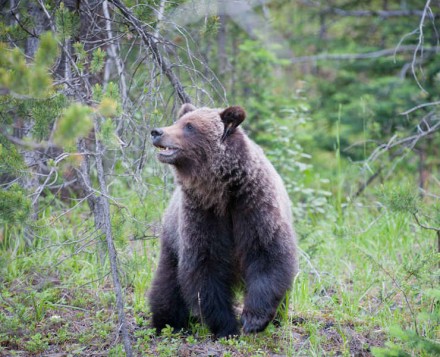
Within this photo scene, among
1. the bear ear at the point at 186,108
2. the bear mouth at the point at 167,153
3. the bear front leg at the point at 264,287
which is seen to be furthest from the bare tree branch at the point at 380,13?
the bear front leg at the point at 264,287

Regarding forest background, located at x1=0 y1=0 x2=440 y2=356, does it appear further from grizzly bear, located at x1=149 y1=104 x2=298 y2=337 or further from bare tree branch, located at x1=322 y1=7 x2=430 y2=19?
bare tree branch, located at x1=322 y1=7 x2=430 y2=19

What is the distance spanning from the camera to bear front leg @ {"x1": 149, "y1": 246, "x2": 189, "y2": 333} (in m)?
5.59

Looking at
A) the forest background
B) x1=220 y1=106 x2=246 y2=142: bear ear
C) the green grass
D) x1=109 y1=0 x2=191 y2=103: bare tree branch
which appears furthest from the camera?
x1=220 y1=106 x2=246 y2=142: bear ear

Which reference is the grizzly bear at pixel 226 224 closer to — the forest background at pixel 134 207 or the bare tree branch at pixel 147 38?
the forest background at pixel 134 207

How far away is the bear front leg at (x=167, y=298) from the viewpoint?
5.59 metres

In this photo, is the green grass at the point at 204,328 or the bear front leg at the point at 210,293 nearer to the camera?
the green grass at the point at 204,328

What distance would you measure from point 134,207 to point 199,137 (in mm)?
1991

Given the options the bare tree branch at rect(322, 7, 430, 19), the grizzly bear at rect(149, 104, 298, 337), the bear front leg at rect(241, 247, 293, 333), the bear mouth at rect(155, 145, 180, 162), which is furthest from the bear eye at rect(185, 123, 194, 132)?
the bare tree branch at rect(322, 7, 430, 19)

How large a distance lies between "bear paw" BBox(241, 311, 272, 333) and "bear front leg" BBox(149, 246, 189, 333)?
832 millimetres

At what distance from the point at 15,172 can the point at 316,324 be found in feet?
9.68

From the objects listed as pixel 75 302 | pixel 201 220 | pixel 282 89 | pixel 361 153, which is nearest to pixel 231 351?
pixel 201 220

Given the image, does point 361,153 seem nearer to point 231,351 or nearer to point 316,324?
point 316,324

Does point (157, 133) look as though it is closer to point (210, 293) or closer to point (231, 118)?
point (231, 118)

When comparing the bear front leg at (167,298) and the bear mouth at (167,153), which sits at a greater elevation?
the bear mouth at (167,153)
